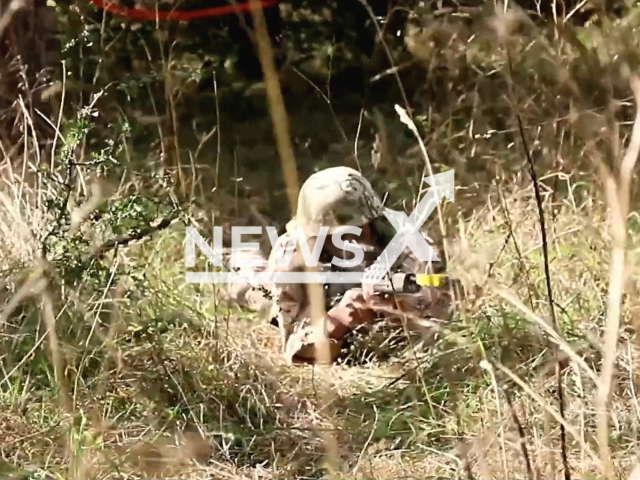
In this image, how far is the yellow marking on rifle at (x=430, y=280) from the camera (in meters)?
0.98

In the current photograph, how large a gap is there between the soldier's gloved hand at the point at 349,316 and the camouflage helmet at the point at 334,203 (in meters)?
0.11

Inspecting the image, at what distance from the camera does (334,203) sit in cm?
111

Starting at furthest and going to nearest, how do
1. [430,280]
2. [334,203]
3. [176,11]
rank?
1. [176,11]
2. [334,203]
3. [430,280]

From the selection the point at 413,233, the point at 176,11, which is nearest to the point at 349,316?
the point at 413,233

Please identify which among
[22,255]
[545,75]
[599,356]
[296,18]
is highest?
[296,18]

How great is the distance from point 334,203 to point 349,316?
0.15m

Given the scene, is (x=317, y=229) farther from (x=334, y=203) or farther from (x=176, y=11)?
(x=176, y=11)

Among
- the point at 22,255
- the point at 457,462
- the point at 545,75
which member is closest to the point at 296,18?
the point at 545,75

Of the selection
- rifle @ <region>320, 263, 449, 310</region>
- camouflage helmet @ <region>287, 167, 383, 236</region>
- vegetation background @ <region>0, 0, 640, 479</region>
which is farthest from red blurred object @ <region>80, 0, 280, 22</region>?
rifle @ <region>320, 263, 449, 310</region>

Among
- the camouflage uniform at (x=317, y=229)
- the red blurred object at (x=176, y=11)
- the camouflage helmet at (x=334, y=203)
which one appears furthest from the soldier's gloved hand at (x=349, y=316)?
the red blurred object at (x=176, y=11)

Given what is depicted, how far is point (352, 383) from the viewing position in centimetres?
98

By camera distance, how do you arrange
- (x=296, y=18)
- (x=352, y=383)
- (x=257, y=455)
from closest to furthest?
(x=257, y=455) < (x=352, y=383) < (x=296, y=18)

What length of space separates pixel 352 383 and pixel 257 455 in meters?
0.16

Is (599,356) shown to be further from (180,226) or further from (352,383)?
(180,226)
